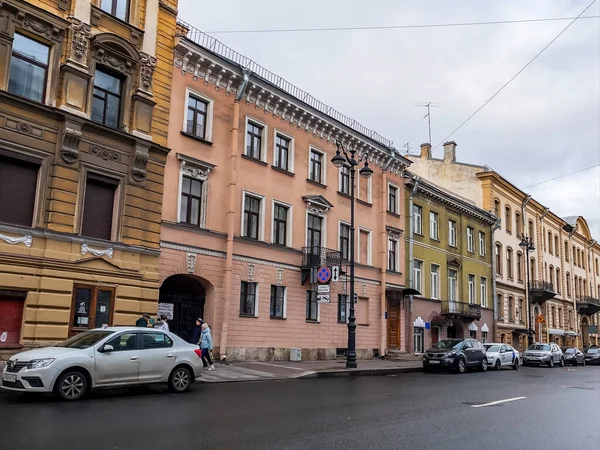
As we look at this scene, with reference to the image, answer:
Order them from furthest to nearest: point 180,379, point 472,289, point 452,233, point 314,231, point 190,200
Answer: point 472,289
point 452,233
point 314,231
point 190,200
point 180,379

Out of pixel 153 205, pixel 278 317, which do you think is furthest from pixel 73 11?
pixel 278 317

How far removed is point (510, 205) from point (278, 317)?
102ft

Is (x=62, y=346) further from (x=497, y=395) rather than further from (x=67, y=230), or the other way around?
(x=497, y=395)

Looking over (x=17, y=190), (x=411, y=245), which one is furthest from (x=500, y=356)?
(x=17, y=190)

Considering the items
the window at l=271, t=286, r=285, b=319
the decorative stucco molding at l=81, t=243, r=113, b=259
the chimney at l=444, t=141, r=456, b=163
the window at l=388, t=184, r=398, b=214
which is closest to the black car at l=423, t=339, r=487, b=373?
the window at l=271, t=286, r=285, b=319

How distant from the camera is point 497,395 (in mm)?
14641

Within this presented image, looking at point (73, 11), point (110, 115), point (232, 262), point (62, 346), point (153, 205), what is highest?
point (73, 11)

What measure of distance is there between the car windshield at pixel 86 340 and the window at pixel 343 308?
1640 cm

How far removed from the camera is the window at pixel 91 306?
655 inches

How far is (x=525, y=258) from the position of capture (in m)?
49.5

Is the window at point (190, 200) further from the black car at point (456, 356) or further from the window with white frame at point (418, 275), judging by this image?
the window with white frame at point (418, 275)

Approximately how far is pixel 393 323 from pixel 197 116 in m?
16.7

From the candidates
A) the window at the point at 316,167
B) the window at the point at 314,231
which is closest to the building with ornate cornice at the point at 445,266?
the window at the point at 316,167

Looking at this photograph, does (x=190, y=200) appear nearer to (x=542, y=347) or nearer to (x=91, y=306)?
(x=91, y=306)
